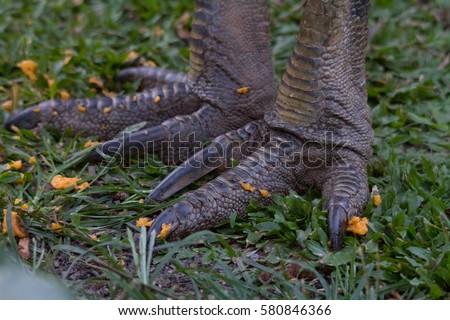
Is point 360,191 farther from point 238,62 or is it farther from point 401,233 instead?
point 238,62

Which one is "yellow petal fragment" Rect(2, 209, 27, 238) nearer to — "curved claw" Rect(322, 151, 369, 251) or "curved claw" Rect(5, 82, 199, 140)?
"curved claw" Rect(5, 82, 199, 140)

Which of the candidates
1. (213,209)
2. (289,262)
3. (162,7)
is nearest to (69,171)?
(213,209)

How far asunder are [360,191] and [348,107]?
1.44 ft

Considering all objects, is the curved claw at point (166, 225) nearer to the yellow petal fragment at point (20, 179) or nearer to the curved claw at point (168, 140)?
the curved claw at point (168, 140)

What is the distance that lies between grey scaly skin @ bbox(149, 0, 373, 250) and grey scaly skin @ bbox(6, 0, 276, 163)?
353 mm

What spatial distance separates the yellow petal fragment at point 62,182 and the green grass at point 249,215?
48mm

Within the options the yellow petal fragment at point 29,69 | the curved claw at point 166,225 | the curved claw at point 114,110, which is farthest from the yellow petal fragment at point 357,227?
the yellow petal fragment at point 29,69

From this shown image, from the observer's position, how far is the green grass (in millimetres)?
3424

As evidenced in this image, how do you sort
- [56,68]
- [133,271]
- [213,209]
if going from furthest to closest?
[56,68]
[213,209]
[133,271]

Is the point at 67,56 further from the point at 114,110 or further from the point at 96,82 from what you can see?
the point at 114,110

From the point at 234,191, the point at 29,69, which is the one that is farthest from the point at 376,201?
the point at 29,69

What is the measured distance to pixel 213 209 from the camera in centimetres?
375

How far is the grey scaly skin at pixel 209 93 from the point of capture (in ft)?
14.4

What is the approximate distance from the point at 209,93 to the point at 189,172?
0.59 metres
